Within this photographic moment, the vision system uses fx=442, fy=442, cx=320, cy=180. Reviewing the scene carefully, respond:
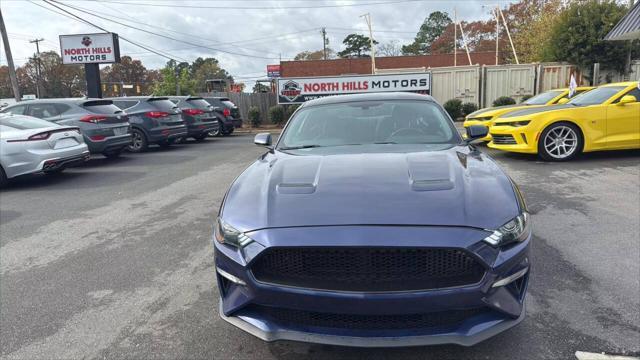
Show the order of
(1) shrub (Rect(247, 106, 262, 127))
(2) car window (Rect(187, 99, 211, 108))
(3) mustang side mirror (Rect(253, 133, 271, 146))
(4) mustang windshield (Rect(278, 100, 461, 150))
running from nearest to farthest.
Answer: (4) mustang windshield (Rect(278, 100, 461, 150)) < (3) mustang side mirror (Rect(253, 133, 271, 146)) < (2) car window (Rect(187, 99, 211, 108)) < (1) shrub (Rect(247, 106, 262, 127))

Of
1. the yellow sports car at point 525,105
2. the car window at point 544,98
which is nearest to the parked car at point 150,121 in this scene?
the yellow sports car at point 525,105

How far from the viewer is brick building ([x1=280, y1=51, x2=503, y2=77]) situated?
4812 cm

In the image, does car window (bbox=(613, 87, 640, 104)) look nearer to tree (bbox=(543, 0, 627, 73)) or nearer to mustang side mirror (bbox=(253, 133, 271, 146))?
mustang side mirror (bbox=(253, 133, 271, 146))

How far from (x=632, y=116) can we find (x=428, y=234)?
8.18 metres

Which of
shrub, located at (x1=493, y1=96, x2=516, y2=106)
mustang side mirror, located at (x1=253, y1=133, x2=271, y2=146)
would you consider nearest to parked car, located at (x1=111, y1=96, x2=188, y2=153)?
mustang side mirror, located at (x1=253, y1=133, x2=271, y2=146)

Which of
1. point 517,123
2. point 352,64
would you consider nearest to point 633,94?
point 517,123

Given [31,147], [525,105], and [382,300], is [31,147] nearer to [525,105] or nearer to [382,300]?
[382,300]

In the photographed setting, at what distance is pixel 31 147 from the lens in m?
8.30

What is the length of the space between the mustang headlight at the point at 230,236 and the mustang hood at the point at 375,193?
0.12 feet

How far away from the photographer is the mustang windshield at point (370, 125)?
379 cm

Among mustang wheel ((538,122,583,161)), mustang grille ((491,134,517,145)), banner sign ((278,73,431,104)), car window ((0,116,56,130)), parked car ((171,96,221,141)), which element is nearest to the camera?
mustang wheel ((538,122,583,161))

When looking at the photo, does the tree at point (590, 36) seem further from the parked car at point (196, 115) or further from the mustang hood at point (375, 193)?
the mustang hood at point (375, 193)

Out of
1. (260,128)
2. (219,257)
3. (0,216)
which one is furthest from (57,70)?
(219,257)

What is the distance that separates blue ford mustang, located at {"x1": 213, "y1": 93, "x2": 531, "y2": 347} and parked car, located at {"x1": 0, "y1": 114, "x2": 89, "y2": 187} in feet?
24.2
